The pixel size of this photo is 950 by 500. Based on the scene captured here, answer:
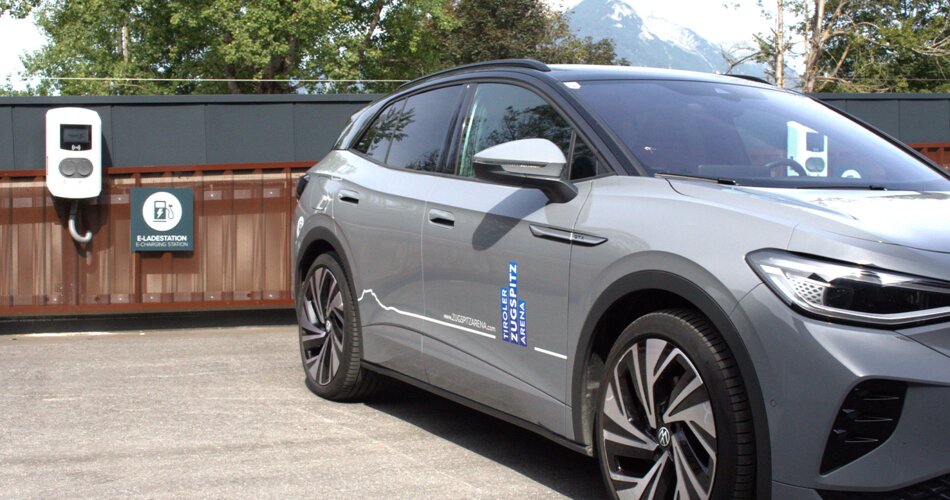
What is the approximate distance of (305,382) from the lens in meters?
7.27

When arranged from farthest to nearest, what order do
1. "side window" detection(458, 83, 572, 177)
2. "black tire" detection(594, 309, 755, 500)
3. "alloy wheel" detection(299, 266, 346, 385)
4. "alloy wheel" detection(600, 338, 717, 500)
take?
"alloy wheel" detection(299, 266, 346, 385), "side window" detection(458, 83, 572, 177), "alloy wheel" detection(600, 338, 717, 500), "black tire" detection(594, 309, 755, 500)

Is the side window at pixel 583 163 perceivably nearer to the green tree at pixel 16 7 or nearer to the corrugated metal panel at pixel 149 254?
the corrugated metal panel at pixel 149 254

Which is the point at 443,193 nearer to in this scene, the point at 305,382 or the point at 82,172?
the point at 305,382

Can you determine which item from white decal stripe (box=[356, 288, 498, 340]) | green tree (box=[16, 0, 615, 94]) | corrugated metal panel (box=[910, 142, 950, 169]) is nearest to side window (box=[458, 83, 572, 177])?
white decal stripe (box=[356, 288, 498, 340])

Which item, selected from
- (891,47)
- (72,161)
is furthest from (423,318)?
(891,47)

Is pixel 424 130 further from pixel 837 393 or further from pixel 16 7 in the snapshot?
pixel 16 7

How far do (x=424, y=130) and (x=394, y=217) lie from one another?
519 millimetres

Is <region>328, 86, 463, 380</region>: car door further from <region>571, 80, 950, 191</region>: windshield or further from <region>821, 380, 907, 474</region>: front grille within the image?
<region>821, 380, 907, 474</region>: front grille

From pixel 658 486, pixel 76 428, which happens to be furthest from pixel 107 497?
pixel 658 486

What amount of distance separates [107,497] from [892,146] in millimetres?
3725

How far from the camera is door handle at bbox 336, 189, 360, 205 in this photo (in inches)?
241

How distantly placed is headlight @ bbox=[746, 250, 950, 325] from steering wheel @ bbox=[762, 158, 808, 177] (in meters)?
1.16

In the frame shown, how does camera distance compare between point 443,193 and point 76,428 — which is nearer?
point 443,193

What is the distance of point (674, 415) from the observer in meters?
3.68
